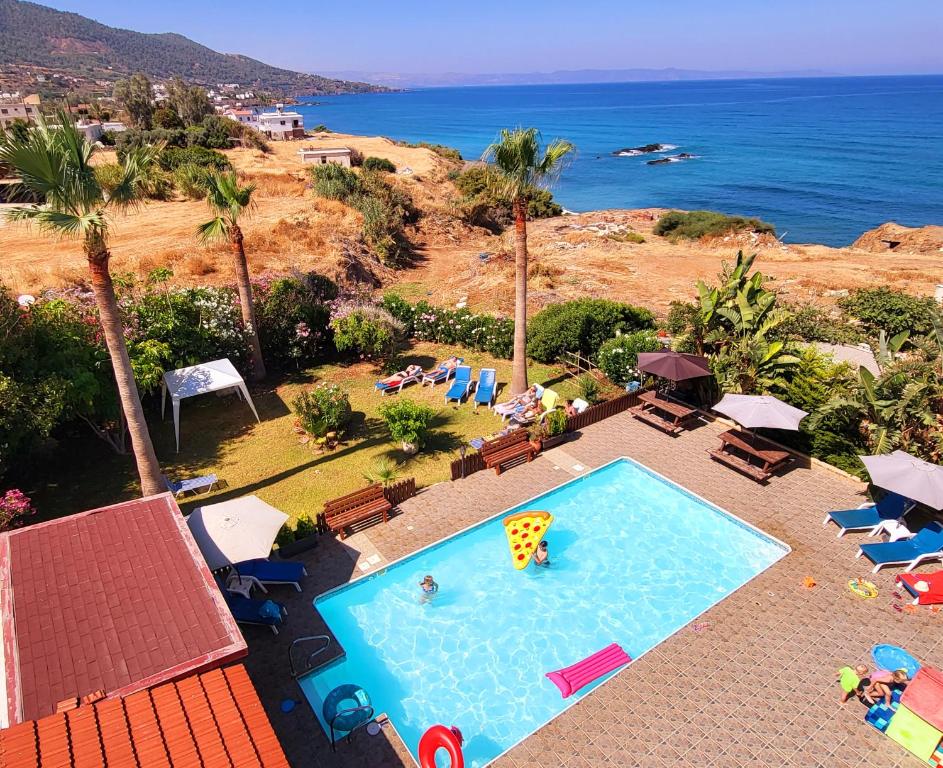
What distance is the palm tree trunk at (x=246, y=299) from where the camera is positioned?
757 inches

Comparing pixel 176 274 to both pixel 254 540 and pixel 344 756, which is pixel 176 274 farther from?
pixel 344 756

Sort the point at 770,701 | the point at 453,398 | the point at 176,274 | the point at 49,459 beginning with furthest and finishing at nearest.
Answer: the point at 176,274 → the point at 453,398 → the point at 49,459 → the point at 770,701

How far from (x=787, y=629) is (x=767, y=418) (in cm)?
591

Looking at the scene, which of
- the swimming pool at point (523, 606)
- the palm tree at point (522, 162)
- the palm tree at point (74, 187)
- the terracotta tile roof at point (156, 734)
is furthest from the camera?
the palm tree at point (522, 162)

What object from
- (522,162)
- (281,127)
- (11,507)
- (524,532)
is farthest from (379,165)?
(524,532)

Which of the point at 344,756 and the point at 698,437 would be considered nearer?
the point at 344,756

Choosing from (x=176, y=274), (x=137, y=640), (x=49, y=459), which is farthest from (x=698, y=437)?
(x=176, y=274)

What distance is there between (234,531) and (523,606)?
636 cm

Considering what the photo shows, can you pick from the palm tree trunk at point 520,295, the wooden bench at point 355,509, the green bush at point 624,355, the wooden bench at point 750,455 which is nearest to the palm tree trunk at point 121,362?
the wooden bench at point 355,509

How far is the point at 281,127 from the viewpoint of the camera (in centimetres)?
9956

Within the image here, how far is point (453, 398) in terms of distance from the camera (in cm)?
2039

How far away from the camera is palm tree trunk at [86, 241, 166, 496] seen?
1153 cm

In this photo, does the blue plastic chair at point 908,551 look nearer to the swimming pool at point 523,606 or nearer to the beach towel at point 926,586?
the beach towel at point 926,586

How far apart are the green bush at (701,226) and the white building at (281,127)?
68.0 metres
